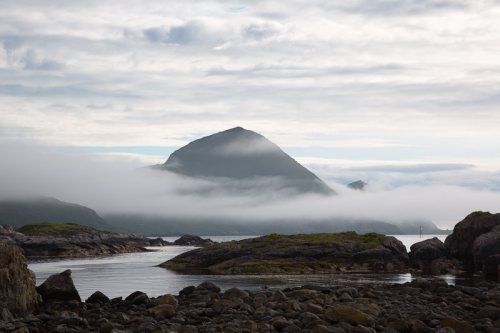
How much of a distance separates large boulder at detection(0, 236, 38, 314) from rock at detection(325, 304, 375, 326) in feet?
60.8

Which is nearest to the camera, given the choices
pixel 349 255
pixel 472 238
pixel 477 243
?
pixel 477 243

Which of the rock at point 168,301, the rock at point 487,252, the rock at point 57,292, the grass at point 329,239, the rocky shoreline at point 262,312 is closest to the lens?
the rocky shoreline at point 262,312

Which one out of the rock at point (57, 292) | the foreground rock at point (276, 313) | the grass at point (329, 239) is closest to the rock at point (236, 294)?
the foreground rock at point (276, 313)

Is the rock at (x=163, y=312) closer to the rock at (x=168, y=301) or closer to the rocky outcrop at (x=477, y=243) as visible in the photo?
the rock at (x=168, y=301)

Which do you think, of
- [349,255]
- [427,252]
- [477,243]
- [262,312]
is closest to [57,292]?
[262,312]

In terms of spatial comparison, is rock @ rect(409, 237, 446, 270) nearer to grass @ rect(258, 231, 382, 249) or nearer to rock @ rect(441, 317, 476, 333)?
grass @ rect(258, 231, 382, 249)

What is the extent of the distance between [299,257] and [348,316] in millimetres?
70367

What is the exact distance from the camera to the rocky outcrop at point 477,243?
9256 centimetres

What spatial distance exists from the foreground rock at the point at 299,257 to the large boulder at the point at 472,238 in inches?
325

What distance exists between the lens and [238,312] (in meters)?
38.9

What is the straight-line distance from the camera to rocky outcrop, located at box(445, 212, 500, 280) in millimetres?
92562

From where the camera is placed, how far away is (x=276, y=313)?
37.5 meters

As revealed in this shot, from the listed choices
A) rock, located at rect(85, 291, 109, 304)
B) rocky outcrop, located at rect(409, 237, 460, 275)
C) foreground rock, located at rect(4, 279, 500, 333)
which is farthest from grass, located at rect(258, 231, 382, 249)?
rock, located at rect(85, 291, 109, 304)

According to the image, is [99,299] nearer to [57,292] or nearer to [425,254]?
[57,292]
